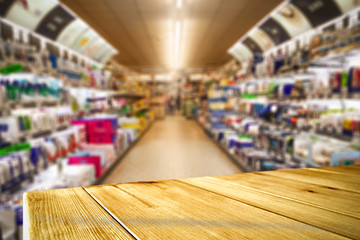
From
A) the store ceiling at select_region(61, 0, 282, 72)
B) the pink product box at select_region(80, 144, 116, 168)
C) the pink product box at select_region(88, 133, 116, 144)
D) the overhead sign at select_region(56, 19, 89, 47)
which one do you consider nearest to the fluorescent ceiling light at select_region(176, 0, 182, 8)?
the store ceiling at select_region(61, 0, 282, 72)

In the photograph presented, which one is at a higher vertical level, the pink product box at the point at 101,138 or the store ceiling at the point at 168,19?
the store ceiling at the point at 168,19

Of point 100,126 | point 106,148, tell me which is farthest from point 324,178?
point 100,126

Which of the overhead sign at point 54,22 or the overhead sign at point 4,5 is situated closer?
the overhead sign at point 4,5

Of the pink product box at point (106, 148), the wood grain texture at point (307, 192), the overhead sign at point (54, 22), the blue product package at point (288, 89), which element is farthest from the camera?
the pink product box at point (106, 148)

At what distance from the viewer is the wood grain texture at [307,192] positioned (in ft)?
1.70

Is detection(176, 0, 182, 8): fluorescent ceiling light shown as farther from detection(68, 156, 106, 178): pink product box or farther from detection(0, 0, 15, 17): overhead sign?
detection(68, 156, 106, 178): pink product box

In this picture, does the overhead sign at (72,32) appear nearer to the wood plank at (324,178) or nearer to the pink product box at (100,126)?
the pink product box at (100,126)

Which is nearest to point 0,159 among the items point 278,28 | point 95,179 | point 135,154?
point 95,179

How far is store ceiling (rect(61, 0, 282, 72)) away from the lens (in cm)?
387

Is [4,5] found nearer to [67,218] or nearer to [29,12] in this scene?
[29,12]

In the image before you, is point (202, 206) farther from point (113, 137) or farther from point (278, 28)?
point (278, 28)

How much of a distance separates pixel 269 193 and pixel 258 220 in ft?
0.53

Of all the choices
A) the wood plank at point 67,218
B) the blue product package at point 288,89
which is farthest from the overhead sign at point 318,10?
the wood plank at point 67,218

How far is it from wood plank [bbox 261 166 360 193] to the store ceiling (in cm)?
383
